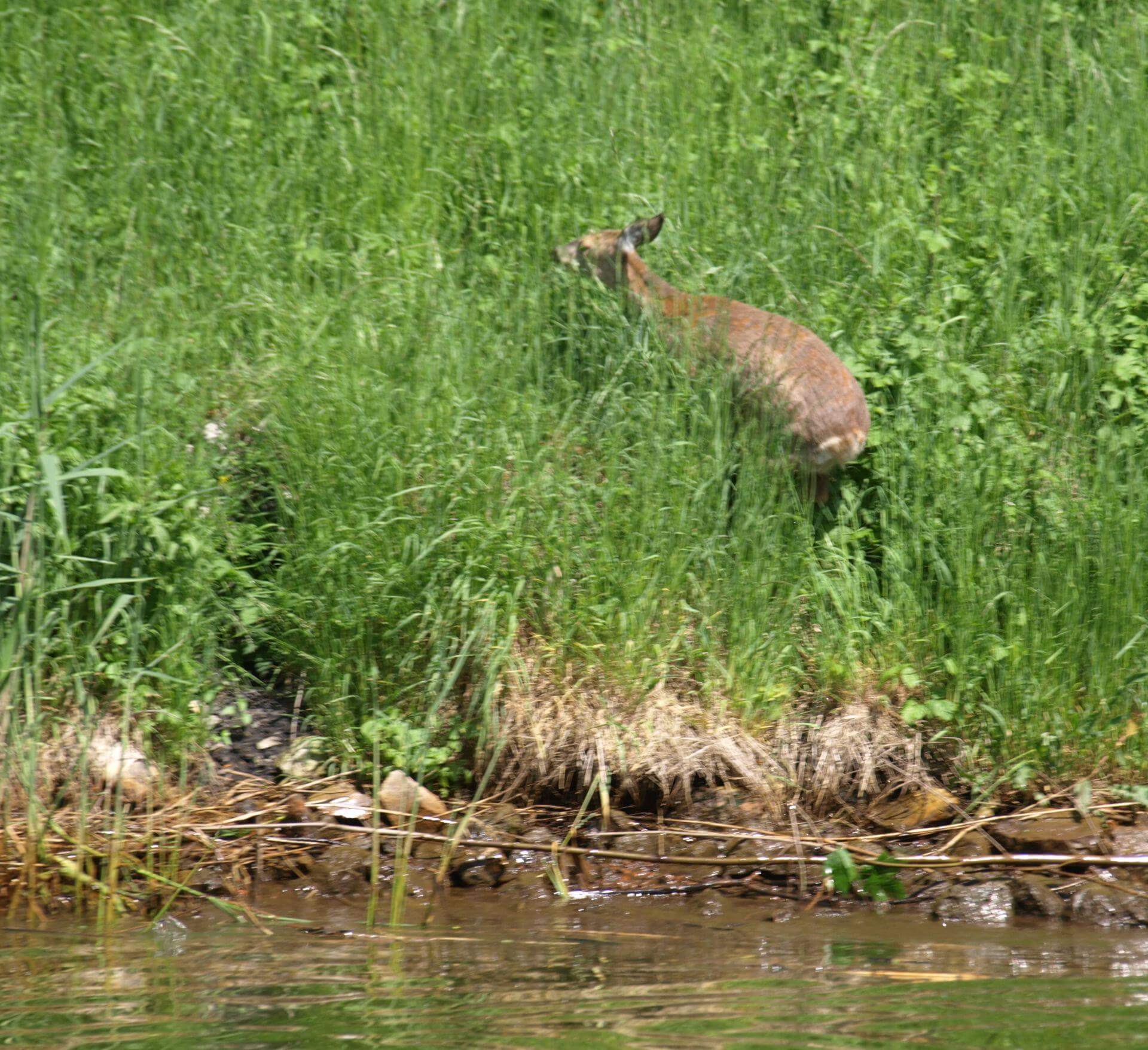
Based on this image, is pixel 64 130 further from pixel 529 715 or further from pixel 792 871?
pixel 792 871

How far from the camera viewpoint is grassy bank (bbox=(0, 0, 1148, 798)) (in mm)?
4457

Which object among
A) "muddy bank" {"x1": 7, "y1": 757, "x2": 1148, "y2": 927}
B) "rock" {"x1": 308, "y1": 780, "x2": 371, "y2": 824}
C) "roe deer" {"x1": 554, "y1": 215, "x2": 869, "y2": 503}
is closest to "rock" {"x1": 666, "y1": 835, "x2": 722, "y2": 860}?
"muddy bank" {"x1": 7, "y1": 757, "x2": 1148, "y2": 927}

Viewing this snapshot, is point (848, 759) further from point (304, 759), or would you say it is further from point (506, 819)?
point (304, 759)

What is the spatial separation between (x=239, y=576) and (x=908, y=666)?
2.28m

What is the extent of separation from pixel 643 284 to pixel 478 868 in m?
2.46

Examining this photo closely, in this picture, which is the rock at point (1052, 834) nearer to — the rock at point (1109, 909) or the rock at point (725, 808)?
the rock at point (1109, 909)

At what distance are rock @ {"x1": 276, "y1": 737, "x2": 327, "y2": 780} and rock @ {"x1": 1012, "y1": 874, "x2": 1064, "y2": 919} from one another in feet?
7.20

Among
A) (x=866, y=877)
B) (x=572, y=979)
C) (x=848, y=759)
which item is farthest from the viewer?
(x=848, y=759)

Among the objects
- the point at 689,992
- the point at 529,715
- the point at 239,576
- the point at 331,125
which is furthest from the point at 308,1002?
the point at 331,125

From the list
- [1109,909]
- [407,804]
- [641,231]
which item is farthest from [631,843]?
[641,231]

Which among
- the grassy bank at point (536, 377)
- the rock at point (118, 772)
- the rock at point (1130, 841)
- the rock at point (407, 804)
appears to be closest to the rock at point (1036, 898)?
the rock at point (1130, 841)

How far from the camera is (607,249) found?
5.65 metres

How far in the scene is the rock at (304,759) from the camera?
447 cm

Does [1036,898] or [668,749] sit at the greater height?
[668,749]
